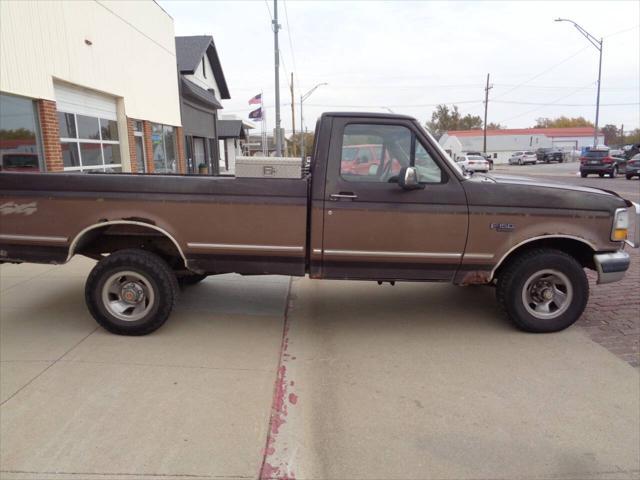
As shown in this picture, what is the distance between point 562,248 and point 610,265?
1.43 feet

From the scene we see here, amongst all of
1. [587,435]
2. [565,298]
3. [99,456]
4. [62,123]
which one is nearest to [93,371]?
[99,456]

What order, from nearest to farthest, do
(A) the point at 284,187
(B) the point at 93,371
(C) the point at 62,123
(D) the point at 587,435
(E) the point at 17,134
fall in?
(D) the point at 587,435, (B) the point at 93,371, (A) the point at 284,187, (E) the point at 17,134, (C) the point at 62,123

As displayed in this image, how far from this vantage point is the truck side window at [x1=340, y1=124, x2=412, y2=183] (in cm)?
431

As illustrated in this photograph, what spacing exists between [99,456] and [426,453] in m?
1.87

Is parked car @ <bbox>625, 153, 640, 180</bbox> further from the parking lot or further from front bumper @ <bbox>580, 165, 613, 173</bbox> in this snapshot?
the parking lot

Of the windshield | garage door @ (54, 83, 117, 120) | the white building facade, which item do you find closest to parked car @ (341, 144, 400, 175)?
garage door @ (54, 83, 117, 120)

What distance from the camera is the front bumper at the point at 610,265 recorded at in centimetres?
435

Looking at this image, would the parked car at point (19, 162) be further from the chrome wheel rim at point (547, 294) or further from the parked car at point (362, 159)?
the chrome wheel rim at point (547, 294)

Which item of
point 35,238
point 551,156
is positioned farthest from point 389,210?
point 551,156

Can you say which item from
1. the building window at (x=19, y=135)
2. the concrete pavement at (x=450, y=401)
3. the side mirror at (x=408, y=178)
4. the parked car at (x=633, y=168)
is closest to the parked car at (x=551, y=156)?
the parked car at (x=633, y=168)

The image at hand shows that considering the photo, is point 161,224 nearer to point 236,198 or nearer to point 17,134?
point 236,198

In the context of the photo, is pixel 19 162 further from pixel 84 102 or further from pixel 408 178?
pixel 408 178

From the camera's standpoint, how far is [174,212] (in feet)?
13.9

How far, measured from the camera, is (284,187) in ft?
13.7
